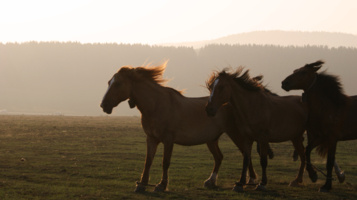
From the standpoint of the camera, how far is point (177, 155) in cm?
1750

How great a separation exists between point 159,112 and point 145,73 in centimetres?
106

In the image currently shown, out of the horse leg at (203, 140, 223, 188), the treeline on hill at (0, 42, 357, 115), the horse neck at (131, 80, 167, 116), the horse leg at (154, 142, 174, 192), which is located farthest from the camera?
the treeline on hill at (0, 42, 357, 115)

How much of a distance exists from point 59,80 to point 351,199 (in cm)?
14306

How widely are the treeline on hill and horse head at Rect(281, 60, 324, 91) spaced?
387 feet

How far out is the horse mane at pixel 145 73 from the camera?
8.69 metres

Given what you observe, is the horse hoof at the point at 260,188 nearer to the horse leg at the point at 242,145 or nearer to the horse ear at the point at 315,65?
the horse leg at the point at 242,145

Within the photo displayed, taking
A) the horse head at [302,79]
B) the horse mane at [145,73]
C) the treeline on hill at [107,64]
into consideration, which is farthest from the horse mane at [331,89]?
the treeline on hill at [107,64]

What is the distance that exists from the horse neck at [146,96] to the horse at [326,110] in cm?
306

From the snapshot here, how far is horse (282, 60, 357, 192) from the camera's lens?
883cm

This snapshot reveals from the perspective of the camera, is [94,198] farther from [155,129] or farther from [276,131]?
[276,131]

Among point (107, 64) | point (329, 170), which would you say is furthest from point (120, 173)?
point (107, 64)

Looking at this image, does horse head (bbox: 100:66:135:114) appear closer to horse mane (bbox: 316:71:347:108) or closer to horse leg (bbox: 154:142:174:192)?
horse leg (bbox: 154:142:174:192)

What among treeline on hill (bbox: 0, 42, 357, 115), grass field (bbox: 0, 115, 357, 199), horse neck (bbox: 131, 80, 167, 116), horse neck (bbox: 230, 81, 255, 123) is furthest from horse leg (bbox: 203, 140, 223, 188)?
treeline on hill (bbox: 0, 42, 357, 115)

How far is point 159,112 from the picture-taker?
339 inches
